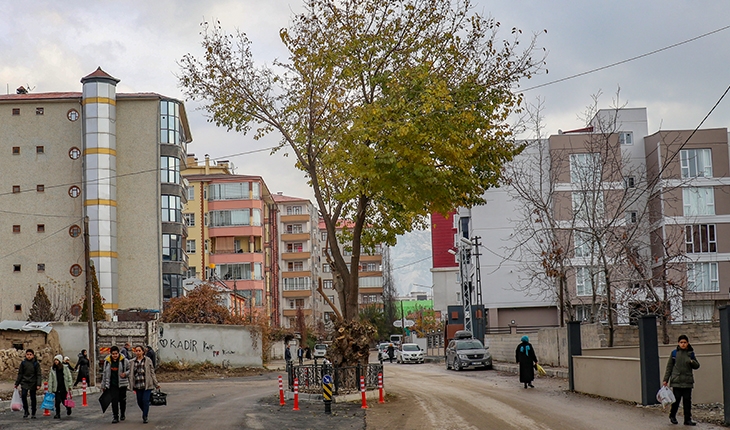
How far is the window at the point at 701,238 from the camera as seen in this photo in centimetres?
5609

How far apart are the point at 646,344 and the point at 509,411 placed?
3.56m

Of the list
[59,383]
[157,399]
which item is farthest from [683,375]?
[59,383]

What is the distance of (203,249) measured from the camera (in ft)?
279

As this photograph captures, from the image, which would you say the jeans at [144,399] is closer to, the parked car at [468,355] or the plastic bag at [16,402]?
the plastic bag at [16,402]

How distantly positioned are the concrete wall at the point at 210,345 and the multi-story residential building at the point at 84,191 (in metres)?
13.5

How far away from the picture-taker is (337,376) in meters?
23.2

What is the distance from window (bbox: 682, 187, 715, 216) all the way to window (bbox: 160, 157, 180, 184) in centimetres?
3657

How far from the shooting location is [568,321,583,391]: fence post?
80.7 feet

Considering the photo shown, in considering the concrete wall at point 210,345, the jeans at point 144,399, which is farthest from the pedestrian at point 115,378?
the concrete wall at point 210,345

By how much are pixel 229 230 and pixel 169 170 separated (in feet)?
83.2

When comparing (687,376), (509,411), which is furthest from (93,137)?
(687,376)

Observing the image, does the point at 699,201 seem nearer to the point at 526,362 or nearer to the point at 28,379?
the point at 526,362

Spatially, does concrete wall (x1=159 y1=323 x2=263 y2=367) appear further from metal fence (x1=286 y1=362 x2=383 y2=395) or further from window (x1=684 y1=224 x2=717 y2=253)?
window (x1=684 y1=224 x2=717 y2=253)

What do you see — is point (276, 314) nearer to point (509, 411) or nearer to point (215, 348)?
point (215, 348)
